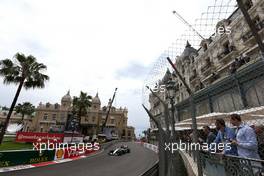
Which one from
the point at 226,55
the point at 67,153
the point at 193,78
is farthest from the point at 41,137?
the point at 226,55

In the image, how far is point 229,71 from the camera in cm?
1631

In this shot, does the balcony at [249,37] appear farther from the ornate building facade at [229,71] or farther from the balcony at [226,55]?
the balcony at [226,55]

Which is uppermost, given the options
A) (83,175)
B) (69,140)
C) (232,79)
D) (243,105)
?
(232,79)

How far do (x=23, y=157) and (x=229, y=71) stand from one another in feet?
66.8

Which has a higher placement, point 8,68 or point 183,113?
point 8,68

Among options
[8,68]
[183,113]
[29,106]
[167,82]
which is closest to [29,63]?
[8,68]

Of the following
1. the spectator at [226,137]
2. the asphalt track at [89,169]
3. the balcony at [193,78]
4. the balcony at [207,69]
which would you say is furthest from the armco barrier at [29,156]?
the balcony at [207,69]

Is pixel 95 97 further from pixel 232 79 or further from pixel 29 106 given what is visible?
pixel 232 79

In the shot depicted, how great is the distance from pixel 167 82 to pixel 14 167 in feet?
44.2

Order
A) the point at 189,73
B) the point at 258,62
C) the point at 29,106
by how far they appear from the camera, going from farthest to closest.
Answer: the point at 29,106 → the point at 189,73 → the point at 258,62

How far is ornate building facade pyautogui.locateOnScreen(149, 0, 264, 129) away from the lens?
35.1ft

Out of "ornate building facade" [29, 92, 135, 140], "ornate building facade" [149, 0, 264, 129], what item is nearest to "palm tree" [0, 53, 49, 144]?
"ornate building facade" [149, 0, 264, 129]

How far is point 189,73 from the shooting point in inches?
1064

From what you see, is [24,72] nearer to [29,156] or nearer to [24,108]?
[29,156]
